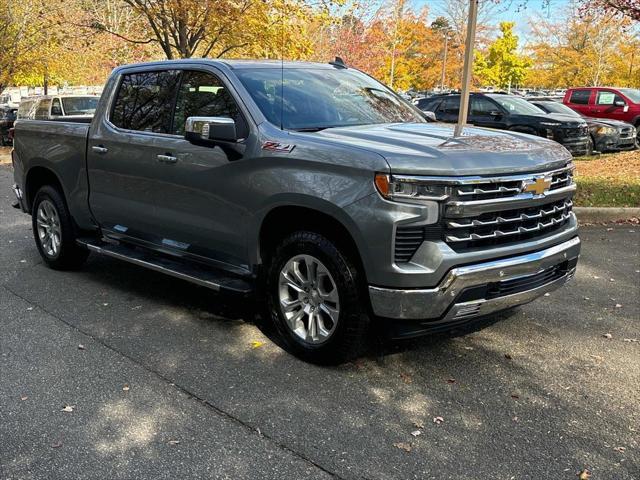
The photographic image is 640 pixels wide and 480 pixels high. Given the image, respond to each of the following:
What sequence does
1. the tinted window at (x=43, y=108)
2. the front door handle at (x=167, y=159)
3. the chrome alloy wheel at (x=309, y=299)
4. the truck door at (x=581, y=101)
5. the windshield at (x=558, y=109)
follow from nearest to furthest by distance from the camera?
the chrome alloy wheel at (x=309, y=299) < the front door handle at (x=167, y=159) < the windshield at (x=558, y=109) < the tinted window at (x=43, y=108) < the truck door at (x=581, y=101)

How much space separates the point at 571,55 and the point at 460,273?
4261 cm

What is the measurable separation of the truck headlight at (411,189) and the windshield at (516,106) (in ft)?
40.8

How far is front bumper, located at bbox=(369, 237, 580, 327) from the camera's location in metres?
3.51

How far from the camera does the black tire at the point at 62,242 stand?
616 cm

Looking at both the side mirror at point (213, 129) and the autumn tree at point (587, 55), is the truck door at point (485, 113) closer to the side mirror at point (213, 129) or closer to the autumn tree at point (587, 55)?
the side mirror at point (213, 129)

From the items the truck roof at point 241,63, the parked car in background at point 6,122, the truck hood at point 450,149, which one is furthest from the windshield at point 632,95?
the parked car in background at point 6,122

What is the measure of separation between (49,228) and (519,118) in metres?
11.5

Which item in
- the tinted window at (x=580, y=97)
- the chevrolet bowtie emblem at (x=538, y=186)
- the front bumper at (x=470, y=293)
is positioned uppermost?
the chevrolet bowtie emblem at (x=538, y=186)

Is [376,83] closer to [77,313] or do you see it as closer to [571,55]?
[77,313]

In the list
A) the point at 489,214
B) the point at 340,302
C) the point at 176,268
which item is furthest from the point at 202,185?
the point at 489,214

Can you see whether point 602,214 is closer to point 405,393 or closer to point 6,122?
point 405,393

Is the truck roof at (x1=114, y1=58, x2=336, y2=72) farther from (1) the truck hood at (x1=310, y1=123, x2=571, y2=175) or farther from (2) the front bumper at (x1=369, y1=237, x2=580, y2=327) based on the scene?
(2) the front bumper at (x1=369, y1=237, x2=580, y2=327)

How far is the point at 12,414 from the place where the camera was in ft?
11.5

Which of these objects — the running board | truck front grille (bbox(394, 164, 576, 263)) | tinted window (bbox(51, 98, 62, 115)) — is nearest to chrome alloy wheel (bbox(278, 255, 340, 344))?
the running board
